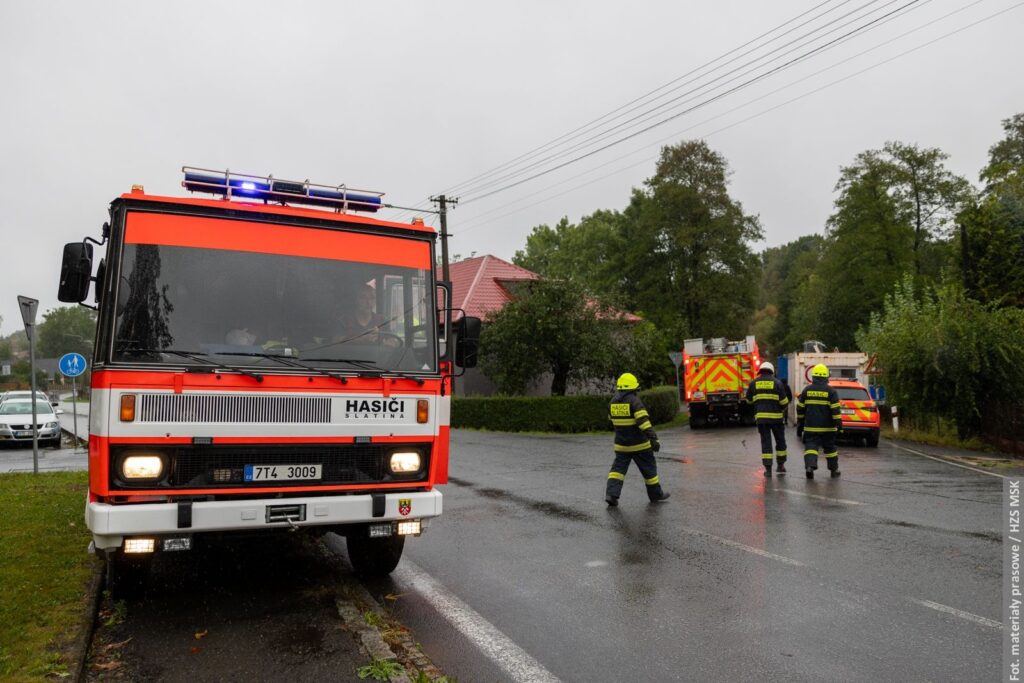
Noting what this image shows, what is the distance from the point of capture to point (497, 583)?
6230 millimetres

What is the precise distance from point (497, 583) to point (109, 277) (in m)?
3.53

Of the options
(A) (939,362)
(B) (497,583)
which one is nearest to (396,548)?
(B) (497,583)

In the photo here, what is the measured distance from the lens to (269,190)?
612 centimetres

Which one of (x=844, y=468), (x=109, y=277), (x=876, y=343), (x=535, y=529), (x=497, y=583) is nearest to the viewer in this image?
(x=109, y=277)

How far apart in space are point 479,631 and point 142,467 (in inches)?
91.5

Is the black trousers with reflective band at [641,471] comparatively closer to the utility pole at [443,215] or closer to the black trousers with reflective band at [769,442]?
the black trousers with reflective band at [769,442]

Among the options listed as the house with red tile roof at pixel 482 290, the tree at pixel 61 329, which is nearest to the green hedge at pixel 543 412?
the house with red tile roof at pixel 482 290

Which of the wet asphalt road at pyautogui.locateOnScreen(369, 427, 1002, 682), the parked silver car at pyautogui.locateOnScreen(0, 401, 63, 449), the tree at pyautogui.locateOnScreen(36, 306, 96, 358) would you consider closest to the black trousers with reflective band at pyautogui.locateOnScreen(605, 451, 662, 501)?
the wet asphalt road at pyautogui.locateOnScreen(369, 427, 1002, 682)

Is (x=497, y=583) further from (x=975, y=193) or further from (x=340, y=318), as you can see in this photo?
(x=975, y=193)

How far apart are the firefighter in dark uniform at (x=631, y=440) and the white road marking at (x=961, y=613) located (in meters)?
4.34

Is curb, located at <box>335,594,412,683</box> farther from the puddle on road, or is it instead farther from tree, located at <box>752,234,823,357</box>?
tree, located at <box>752,234,823,357</box>

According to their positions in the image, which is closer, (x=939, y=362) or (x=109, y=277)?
(x=109, y=277)

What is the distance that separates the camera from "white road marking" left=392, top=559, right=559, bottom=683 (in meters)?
4.38

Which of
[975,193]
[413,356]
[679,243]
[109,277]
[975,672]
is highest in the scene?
[975,193]
